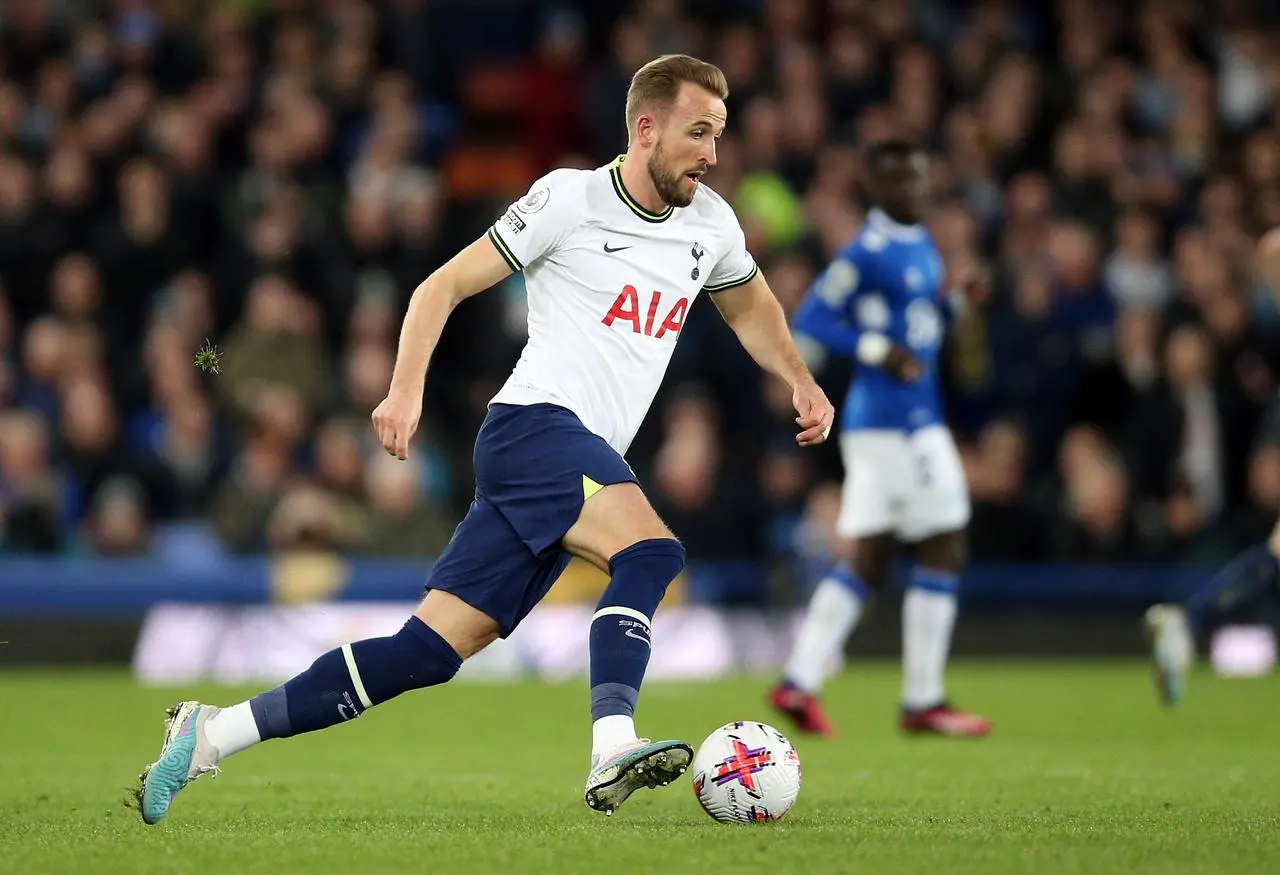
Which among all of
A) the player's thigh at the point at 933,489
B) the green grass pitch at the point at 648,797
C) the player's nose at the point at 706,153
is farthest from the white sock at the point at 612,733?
the player's thigh at the point at 933,489

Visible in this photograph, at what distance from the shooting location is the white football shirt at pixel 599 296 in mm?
6008

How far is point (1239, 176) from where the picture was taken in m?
15.6

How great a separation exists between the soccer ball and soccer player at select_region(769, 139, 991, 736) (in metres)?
3.51

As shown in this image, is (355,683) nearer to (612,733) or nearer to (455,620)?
(455,620)

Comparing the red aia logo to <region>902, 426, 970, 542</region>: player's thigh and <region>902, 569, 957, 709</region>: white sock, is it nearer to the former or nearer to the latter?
<region>902, 426, 970, 542</region>: player's thigh

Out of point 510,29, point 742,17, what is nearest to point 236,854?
point 742,17

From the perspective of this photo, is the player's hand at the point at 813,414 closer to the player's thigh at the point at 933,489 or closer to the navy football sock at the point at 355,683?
the navy football sock at the point at 355,683

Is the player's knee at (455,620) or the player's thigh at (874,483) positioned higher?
the player's thigh at (874,483)

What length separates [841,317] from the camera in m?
9.62

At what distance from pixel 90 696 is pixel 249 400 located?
2.76 meters

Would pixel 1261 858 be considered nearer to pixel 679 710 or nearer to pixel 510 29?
pixel 679 710

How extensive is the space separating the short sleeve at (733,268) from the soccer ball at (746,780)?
148cm

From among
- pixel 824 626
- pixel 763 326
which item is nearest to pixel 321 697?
pixel 763 326

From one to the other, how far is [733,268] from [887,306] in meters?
3.32
